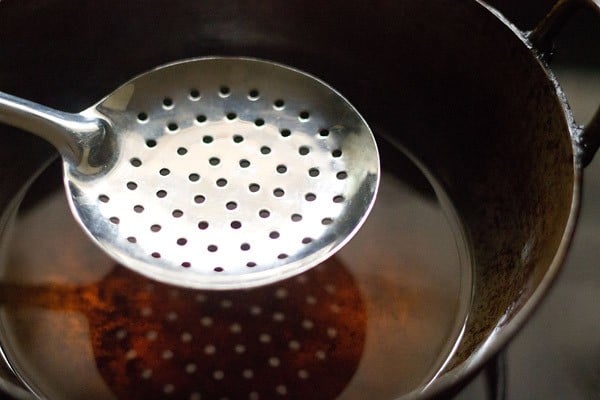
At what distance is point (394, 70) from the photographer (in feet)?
2.13

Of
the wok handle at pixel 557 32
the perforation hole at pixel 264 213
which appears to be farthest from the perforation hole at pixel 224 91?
the wok handle at pixel 557 32

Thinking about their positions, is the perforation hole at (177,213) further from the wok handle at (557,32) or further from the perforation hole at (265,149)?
the wok handle at (557,32)

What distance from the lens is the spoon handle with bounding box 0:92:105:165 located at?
1.71 ft

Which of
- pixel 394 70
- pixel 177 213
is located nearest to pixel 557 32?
pixel 394 70

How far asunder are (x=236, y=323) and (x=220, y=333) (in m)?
0.01

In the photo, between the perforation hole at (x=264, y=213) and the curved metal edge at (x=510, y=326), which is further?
the perforation hole at (x=264, y=213)

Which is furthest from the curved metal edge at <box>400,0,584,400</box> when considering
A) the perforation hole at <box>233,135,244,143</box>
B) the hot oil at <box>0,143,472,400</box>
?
the perforation hole at <box>233,135,244,143</box>

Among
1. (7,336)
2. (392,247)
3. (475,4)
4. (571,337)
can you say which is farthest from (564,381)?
(7,336)

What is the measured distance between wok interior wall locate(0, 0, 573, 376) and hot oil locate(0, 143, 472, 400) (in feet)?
0.16

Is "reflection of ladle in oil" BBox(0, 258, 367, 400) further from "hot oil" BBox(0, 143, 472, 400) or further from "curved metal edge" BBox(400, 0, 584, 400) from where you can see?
"curved metal edge" BBox(400, 0, 584, 400)

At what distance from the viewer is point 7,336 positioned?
0.55m

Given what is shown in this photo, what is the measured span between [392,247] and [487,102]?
0.14m

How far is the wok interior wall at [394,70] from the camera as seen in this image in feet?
1.76

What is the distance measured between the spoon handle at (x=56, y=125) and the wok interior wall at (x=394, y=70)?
3.2 inches
